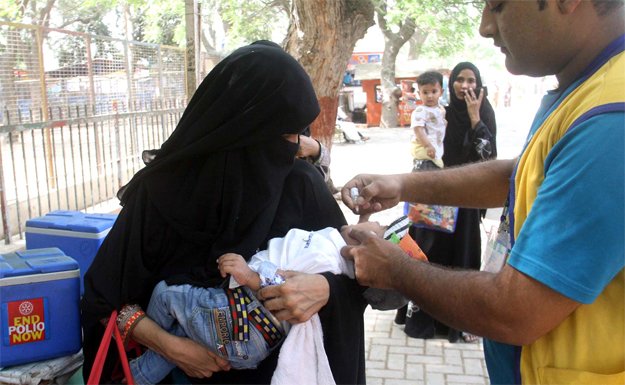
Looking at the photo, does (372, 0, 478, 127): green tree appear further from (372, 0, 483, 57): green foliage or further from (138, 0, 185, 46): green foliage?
(138, 0, 185, 46): green foliage

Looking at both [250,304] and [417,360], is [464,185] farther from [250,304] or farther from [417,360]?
[417,360]

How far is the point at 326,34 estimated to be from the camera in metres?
6.28

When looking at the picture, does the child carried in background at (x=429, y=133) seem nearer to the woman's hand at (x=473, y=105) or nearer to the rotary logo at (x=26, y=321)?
the woman's hand at (x=473, y=105)

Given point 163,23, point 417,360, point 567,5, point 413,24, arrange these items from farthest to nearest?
point 163,23 → point 413,24 → point 417,360 → point 567,5

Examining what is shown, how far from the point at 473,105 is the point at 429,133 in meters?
0.47

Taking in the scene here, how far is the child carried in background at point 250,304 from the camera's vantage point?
74.8 inches

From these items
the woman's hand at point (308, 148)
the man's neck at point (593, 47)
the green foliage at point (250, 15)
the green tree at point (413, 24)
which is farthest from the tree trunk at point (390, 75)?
the man's neck at point (593, 47)

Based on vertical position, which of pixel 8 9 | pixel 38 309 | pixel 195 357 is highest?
pixel 8 9

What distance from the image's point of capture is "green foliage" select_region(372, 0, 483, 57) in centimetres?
1608

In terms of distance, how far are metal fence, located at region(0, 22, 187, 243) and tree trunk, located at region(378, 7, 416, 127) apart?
1607 cm

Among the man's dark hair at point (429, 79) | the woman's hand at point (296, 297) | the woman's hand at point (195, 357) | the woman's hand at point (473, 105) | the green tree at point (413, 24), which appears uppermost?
the green tree at point (413, 24)

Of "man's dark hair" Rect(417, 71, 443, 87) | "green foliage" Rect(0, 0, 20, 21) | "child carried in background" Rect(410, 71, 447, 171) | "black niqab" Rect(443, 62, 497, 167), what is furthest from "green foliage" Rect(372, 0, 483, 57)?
"black niqab" Rect(443, 62, 497, 167)

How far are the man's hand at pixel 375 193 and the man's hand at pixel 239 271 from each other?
0.61 meters

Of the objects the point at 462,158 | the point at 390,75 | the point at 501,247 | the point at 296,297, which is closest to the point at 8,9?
the point at 390,75
